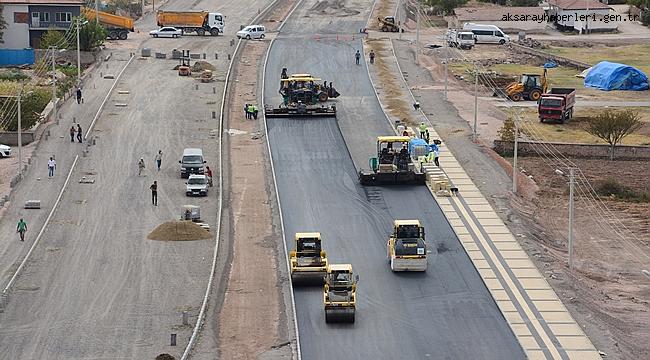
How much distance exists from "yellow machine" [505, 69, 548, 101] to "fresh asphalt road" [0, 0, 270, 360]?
23.2 m

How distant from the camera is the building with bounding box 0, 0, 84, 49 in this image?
429 ft

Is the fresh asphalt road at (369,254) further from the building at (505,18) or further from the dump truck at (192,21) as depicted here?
the building at (505,18)

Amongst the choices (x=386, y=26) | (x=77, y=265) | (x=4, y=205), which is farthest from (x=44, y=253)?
(x=386, y=26)

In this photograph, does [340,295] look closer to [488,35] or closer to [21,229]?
[21,229]

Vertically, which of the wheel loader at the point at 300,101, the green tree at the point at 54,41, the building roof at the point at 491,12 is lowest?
the wheel loader at the point at 300,101

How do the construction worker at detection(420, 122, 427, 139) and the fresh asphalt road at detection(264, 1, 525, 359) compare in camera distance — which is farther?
the construction worker at detection(420, 122, 427, 139)

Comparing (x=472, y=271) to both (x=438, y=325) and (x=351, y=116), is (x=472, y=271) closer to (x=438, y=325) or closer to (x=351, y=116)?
(x=438, y=325)

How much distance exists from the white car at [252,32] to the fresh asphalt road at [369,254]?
83.3 feet

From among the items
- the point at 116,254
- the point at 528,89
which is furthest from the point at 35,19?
the point at 116,254

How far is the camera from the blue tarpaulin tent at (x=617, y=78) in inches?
4577

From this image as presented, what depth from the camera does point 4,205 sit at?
252 feet

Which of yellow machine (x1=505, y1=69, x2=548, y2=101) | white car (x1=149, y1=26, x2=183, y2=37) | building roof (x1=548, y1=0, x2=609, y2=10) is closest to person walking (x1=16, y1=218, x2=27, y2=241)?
yellow machine (x1=505, y1=69, x2=548, y2=101)

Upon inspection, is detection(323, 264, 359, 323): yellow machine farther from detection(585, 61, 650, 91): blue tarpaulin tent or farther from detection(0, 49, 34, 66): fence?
detection(0, 49, 34, 66): fence

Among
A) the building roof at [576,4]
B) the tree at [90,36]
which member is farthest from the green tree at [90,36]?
the building roof at [576,4]
